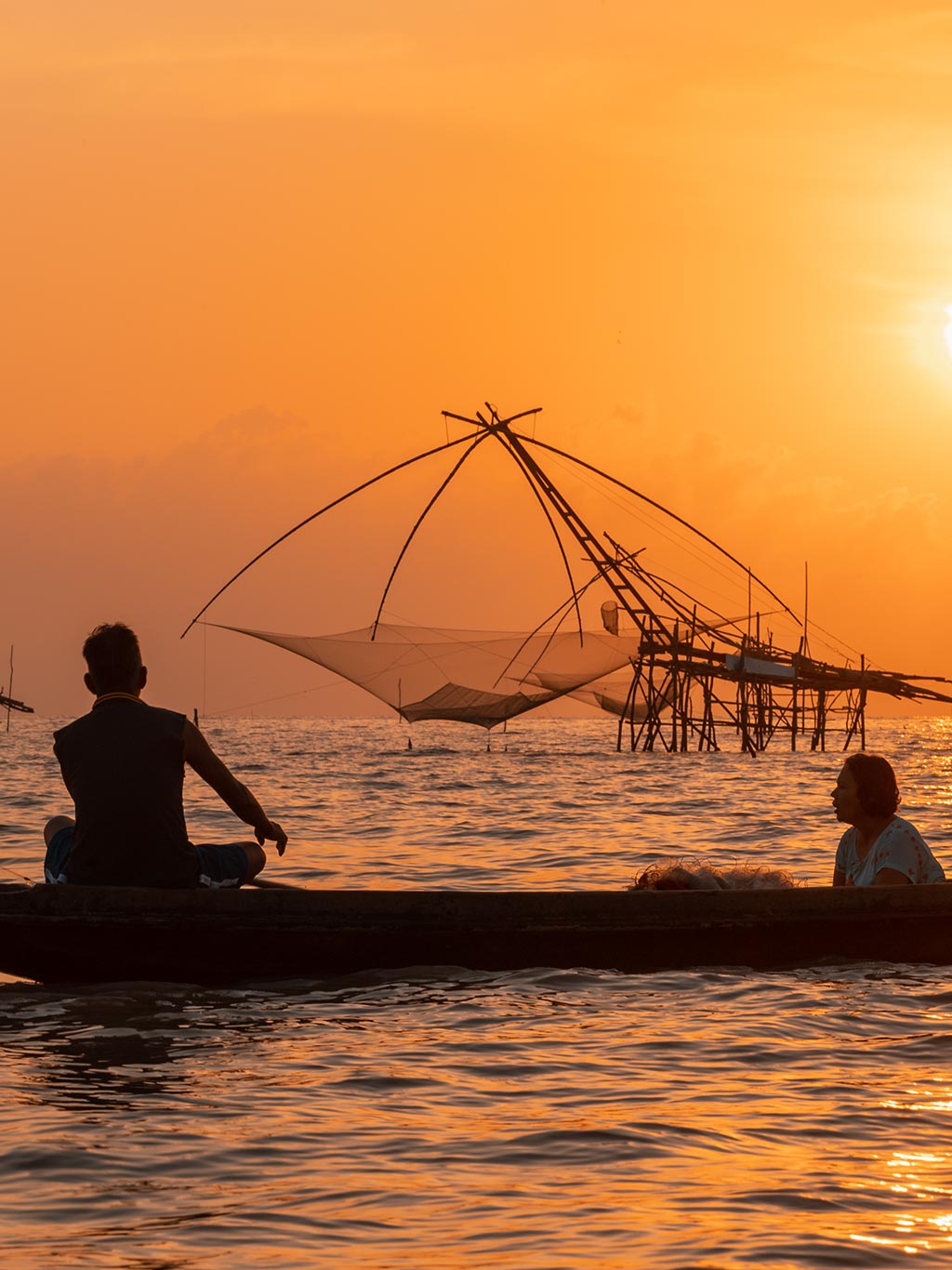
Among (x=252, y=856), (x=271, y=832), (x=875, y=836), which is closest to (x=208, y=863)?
(x=252, y=856)

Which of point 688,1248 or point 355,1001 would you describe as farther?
point 355,1001

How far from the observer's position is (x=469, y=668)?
33969mm

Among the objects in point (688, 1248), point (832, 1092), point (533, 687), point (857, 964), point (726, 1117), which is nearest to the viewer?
point (688, 1248)

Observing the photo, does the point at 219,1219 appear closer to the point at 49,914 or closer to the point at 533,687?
the point at 49,914

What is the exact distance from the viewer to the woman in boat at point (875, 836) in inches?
242

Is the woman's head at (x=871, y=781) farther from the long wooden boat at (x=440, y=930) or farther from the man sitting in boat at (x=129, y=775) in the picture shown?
the man sitting in boat at (x=129, y=775)

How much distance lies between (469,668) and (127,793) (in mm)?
28508

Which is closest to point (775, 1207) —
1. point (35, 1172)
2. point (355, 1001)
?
point (35, 1172)

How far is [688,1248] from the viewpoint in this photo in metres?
3.30

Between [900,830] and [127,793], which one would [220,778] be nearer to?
[127,793]

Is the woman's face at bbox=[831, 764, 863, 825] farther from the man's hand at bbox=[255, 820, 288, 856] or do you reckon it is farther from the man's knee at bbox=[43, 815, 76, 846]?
the man's knee at bbox=[43, 815, 76, 846]

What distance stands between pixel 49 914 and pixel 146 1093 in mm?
1357

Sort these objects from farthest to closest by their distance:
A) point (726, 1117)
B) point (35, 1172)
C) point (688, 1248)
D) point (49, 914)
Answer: point (49, 914) → point (726, 1117) → point (35, 1172) → point (688, 1248)

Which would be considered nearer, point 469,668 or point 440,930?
point 440,930
